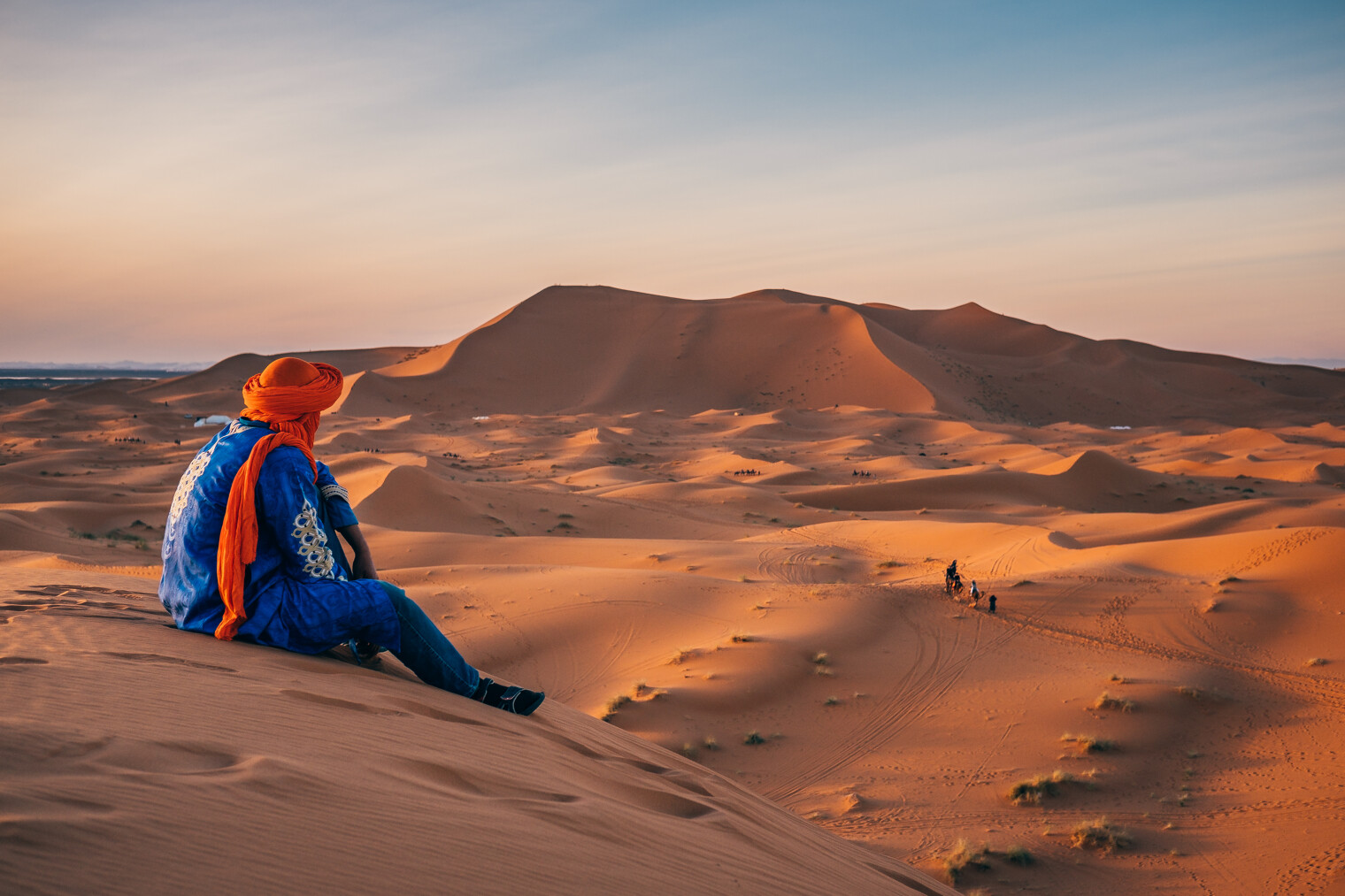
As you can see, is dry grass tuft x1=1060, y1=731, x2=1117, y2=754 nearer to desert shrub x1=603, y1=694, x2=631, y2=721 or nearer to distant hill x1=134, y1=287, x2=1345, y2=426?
desert shrub x1=603, y1=694, x2=631, y2=721

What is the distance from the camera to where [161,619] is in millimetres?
4465

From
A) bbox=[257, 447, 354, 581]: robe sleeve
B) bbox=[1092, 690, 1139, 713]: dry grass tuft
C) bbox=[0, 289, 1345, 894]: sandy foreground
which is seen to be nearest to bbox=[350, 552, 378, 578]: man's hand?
bbox=[257, 447, 354, 581]: robe sleeve

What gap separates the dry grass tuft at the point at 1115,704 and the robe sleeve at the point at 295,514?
241 inches

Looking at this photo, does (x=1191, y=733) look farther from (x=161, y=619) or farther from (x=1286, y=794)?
(x=161, y=619)

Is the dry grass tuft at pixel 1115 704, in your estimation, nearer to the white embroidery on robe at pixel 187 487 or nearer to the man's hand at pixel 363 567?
the man's hand at pixel 363 567

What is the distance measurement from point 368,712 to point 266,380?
167 cm

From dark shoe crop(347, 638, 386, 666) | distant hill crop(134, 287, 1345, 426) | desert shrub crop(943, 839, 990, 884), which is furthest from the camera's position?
distant hill crop(134, 287, 1345, 426)

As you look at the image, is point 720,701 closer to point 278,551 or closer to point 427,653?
point 427,653

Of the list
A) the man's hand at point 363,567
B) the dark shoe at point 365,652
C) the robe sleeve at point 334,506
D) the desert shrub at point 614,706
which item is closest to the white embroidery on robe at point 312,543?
the robe sleeve at point 334,506

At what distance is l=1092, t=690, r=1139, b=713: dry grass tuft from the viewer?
701 cm

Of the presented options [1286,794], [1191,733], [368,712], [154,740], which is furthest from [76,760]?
[1191,733]

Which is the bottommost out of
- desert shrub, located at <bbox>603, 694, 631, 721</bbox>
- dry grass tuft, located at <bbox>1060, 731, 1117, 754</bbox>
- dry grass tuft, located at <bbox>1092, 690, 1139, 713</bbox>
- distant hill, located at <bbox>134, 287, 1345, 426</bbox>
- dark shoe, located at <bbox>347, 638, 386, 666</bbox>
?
desert shrub, located at <bbox>603, 694, 631, 721</bbox>

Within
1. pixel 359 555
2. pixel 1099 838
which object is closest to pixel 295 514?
pixel 359 555

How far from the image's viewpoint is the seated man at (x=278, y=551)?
375 centimetres
